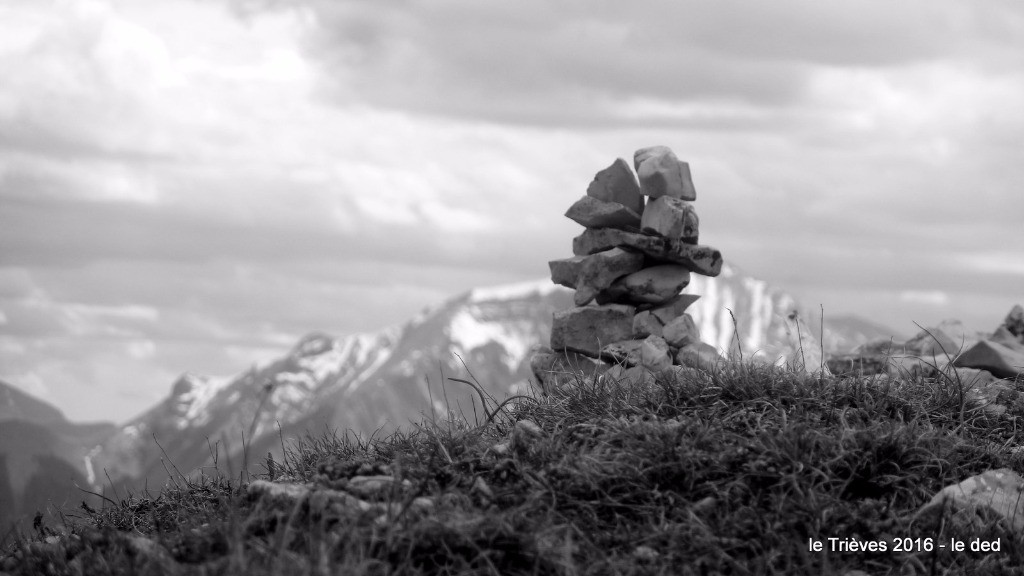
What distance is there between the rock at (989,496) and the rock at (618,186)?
1010 cm

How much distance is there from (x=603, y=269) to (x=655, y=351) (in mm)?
1819

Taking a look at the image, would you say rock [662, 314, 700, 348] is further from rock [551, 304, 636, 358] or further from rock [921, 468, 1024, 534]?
rock [921, 468, 1024, 534]

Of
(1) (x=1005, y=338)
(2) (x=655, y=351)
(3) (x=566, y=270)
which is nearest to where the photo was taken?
(2) (x=655, y=351)

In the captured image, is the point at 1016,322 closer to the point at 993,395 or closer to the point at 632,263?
the point at 632,263

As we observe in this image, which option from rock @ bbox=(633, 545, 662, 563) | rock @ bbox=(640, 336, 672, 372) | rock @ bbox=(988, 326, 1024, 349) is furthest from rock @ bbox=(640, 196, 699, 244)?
rock @ bbox=(633, 545, 662, 563)

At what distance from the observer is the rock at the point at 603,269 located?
17141 millimetres

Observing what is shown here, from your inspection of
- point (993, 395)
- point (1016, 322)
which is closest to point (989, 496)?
point (993, 395)

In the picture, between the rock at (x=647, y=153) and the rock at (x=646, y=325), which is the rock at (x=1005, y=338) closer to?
the rock at (x=646, y=325)

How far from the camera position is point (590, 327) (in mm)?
17312

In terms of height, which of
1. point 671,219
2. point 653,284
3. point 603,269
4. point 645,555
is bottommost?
point 645,555

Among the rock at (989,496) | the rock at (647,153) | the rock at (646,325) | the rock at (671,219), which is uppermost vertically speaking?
the rock at (647,153)

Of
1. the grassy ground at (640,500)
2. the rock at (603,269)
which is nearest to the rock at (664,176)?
the rock at (603,269)

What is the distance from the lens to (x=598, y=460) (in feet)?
24.5

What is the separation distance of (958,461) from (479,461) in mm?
3536
